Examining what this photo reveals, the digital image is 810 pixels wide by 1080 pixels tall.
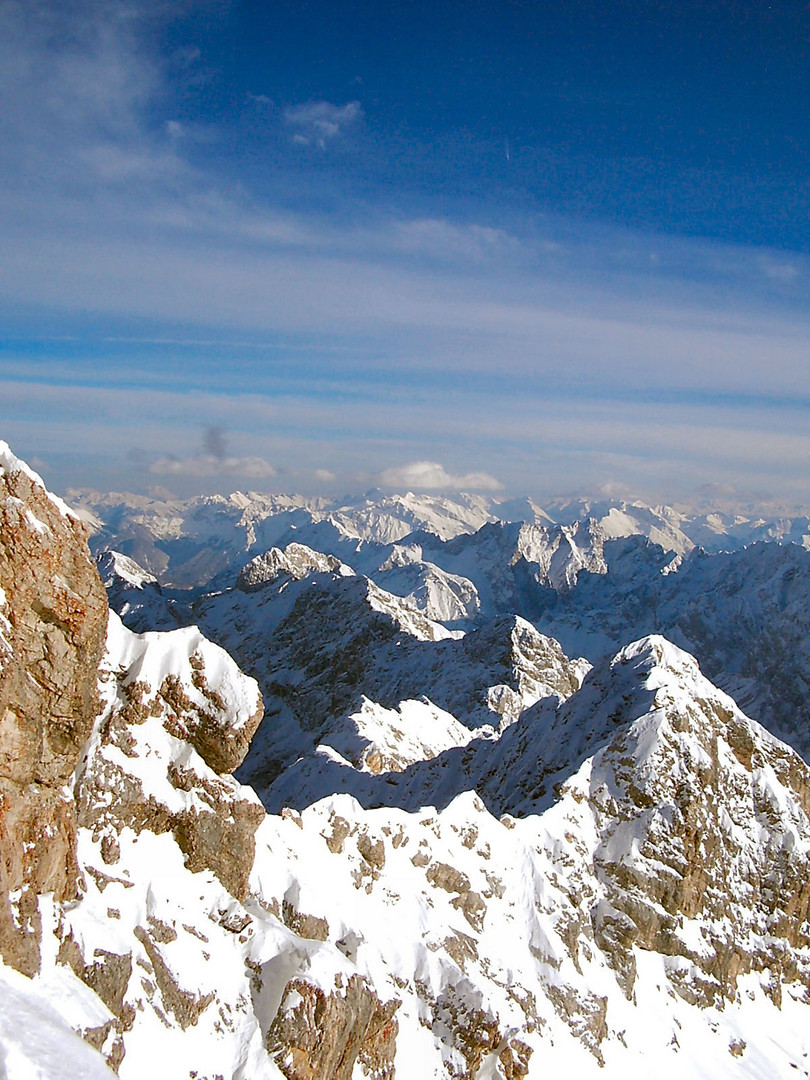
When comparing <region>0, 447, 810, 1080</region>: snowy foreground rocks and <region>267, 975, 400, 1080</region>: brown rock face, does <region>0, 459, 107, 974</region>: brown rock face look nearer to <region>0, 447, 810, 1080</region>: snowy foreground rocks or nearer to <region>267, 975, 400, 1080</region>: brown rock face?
<region>0, 447, 810, 1080</region>: snowy foreground rocks

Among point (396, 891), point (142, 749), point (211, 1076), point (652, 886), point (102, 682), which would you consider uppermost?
point (102, 682)

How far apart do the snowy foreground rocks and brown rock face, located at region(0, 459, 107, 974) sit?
141 mm

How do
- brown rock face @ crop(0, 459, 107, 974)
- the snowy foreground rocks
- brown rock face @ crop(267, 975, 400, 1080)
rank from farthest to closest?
brown rock face @ crop(267, 975, 400, 1080) < the snowy foreground rocks < brown rock face @ crop(0, 459, 107, 974)

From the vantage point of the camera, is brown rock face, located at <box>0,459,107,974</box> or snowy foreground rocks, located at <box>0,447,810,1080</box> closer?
brown rock face, located at <box>0,459,107,974</box>

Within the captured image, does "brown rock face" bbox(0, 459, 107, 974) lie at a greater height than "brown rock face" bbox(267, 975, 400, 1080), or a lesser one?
greater

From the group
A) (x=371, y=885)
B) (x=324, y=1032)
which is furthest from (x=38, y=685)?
(x=371, y=885)

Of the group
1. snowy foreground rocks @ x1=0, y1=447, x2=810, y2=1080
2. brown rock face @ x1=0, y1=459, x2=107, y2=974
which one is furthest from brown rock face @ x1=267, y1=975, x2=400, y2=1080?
brown rock face @ x1=0, y1=459, x2=107, y2=974

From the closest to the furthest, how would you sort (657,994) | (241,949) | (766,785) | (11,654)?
1. (11,654)
2. (241,949)
3. (657,994)
4. (766,785)

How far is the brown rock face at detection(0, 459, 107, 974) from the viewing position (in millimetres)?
32906

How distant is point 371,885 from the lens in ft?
214

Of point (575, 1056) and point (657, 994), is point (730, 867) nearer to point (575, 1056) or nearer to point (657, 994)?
point (657, 994)

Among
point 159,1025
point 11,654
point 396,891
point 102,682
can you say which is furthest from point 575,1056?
point 11,654

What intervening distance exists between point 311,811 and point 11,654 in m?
39.8

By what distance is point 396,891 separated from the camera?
66625 mm
